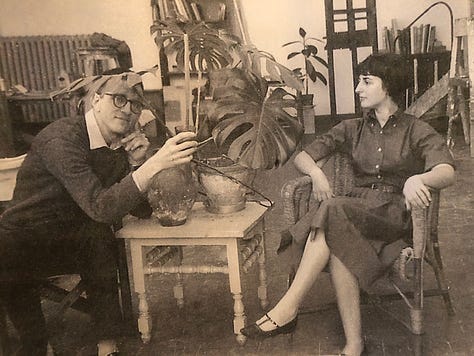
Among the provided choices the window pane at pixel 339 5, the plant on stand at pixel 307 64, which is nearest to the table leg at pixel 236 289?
the plant on stand at pixel 307 64

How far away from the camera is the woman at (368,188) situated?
193cm

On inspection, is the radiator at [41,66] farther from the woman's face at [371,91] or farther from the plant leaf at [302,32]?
the woman's face at [371,91]

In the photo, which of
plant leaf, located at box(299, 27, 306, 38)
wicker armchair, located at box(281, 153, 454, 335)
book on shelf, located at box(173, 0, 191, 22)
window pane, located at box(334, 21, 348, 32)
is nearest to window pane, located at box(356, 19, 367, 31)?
A: window pane, located at box(334, 21, 348, 32)

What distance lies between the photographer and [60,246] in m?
2.09

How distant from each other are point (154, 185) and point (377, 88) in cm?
72

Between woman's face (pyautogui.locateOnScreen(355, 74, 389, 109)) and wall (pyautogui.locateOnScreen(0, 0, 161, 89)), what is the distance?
0.57m

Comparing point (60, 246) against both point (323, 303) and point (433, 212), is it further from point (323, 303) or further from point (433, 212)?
point (433, 212)

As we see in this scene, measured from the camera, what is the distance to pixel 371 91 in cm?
194

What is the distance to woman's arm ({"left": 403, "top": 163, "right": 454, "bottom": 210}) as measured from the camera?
6.34ft

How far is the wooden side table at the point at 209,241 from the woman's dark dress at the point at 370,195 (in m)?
0.22

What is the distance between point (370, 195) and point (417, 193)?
14 cm

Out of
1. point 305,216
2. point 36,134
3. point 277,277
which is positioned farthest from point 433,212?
point 36,134

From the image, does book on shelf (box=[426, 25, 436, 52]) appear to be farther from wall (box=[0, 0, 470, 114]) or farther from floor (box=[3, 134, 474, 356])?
floor (box=[3, 134, 474, 356])

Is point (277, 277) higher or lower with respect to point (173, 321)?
higher
